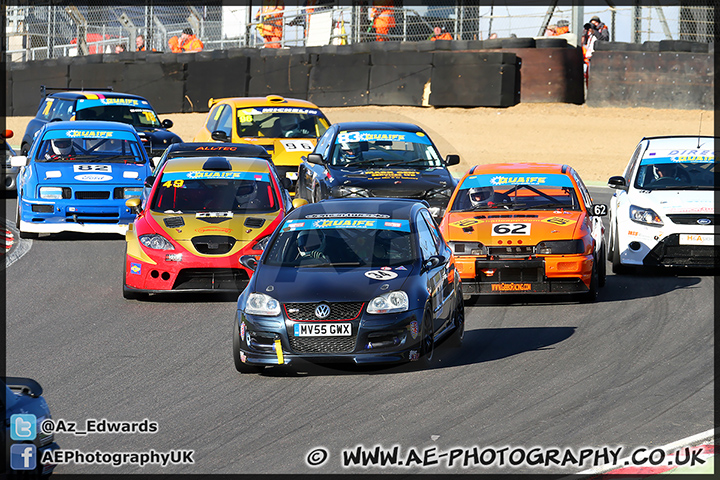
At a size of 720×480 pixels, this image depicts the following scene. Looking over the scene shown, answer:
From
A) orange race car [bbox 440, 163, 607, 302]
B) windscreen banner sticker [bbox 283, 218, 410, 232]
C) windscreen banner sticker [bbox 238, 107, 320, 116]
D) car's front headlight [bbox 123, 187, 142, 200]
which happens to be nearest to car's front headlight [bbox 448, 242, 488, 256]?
orange race car [bbox 440, 163, 607, 302]

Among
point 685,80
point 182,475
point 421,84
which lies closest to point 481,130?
point 421,84

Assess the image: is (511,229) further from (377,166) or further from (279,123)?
(279,123)

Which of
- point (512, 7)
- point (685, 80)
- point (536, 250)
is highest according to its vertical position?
point (512, 7)

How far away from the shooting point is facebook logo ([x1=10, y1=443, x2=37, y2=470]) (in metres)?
5.03

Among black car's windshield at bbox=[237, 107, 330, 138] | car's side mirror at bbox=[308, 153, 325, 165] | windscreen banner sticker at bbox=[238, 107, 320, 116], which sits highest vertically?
windscreen banner sticker at bbox=[238, 107, 320, 116]

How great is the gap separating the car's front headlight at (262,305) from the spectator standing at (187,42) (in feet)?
84.0

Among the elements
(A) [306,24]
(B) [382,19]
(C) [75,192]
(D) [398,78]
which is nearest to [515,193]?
(C) [75,192]

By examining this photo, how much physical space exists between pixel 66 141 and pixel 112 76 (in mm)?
16874

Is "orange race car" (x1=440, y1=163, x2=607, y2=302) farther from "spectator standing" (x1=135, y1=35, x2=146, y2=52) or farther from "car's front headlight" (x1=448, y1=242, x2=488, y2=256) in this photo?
"spectator standing" (x1=135, y1=35, x2=146, y2=52)

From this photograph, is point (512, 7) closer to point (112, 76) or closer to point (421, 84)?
point (421, 84)

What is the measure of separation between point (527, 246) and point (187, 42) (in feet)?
76.8

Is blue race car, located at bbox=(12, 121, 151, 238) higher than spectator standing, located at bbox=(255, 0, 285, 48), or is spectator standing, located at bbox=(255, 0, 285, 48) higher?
spectator standing, located at bbox=(255, 0, 285, 48)

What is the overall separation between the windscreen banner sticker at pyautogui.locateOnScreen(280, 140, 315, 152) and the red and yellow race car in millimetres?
5367

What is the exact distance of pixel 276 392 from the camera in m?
8.30
